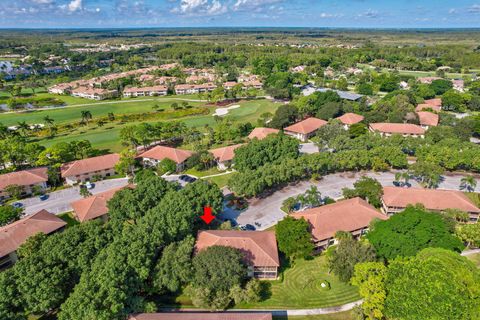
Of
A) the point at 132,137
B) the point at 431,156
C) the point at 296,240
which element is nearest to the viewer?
the point at 296,240

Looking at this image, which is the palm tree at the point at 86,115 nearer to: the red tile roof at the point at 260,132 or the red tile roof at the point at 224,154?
the red tile roof at the point at 224,154

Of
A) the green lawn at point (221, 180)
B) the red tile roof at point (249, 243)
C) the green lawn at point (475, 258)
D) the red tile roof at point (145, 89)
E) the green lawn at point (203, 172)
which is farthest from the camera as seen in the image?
the red tile roof at point (145, 89)

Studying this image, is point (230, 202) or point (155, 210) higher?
point (155, 210)

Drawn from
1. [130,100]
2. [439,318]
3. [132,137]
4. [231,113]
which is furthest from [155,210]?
[130,100]

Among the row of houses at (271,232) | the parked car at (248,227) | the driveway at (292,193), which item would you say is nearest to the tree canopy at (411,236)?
the row of houses at (271,232)

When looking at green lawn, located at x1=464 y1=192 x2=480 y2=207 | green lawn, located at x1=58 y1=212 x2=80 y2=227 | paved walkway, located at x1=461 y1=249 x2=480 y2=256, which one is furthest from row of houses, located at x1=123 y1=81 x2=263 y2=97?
paved walkway, located at x1=461 y1=249 x2=480 y2=256

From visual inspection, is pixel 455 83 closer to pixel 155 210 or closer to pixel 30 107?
pixel 155 210
